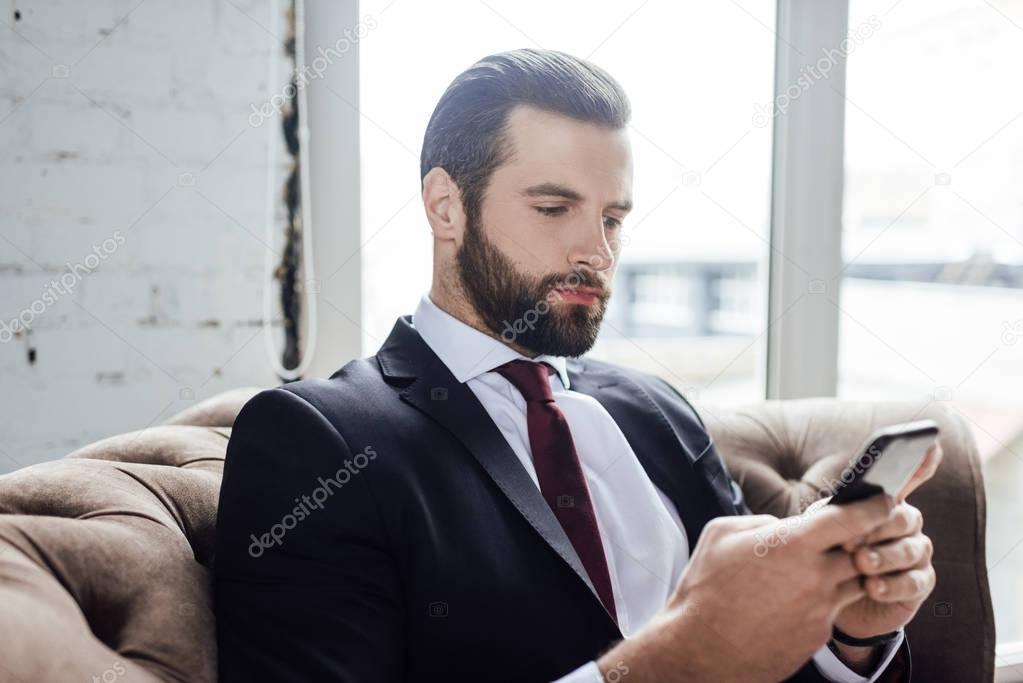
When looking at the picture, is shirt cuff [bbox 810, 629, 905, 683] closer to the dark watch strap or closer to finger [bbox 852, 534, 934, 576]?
the dark watch strap

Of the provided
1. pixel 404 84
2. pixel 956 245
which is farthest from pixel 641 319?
pixel 404 84

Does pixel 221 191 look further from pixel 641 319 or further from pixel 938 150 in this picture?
pixel 641 319

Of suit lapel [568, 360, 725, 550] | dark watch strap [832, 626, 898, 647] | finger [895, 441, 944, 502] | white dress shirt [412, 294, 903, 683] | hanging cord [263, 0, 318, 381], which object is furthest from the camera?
hanging cord [263, 0, 318, 381]

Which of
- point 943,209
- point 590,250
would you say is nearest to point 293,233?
point 590,250

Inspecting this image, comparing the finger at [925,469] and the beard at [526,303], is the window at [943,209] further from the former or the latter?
the finger at [925,469]

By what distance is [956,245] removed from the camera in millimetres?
2111

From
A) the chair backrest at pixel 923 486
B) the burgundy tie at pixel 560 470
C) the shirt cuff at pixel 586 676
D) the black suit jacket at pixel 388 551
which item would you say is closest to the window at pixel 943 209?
the chair backrest at pixel 923 486

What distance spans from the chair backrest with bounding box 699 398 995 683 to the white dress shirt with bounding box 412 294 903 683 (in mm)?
290

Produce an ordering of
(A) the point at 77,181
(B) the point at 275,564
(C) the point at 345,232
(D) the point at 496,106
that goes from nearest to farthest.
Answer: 1. (B) the point at 275,564
2. (D) the point at 496,106
3. (A) the point at 77,181
4. (C) the point at 345,232

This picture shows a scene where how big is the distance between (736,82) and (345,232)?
98 centimetres

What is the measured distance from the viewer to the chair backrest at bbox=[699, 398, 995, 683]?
1258 mm

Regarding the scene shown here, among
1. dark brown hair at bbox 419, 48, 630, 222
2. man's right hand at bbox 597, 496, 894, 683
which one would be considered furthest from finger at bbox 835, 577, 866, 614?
dark brown hair at bbox 419, 48, 630, 222

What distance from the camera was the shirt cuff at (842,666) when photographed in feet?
3.29

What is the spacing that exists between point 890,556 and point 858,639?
27 centimetres
